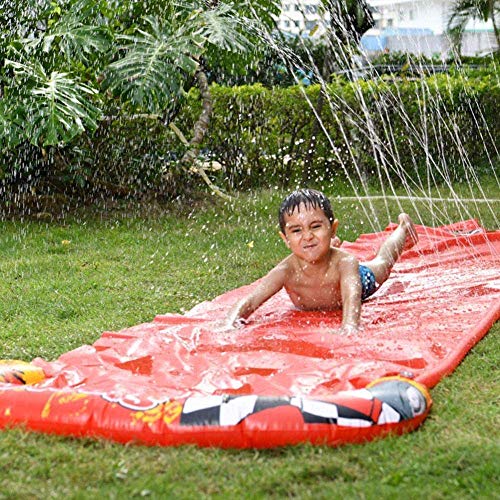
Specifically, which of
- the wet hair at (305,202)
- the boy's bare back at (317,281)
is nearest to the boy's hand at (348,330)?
the boy's bare back at (317,281)

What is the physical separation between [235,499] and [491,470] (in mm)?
790

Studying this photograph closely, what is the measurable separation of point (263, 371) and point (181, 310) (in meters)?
1.54

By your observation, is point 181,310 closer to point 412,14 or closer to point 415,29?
point 415,29

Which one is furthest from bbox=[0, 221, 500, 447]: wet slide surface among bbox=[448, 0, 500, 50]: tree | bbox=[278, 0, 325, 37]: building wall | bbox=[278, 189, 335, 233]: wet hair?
bbox=[448, 0, 500, 50]: tree

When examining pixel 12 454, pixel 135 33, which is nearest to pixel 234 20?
pixel 135 33

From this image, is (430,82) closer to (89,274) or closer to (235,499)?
(89,274)

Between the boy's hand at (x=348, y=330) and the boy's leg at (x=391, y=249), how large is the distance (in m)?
0.88

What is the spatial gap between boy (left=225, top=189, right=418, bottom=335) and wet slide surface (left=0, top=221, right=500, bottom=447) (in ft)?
0.32

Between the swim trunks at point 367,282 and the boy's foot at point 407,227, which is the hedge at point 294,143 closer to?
the boy's foot at point 407,227

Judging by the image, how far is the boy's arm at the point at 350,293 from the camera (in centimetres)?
441

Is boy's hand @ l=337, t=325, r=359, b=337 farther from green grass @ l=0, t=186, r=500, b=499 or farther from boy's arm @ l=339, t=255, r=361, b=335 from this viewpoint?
green grass @ l=0, t=186, r=500, b=499

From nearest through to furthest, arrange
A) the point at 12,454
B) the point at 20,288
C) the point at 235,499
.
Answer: the point at 235,499, the point at 12,454, the point at 20,288

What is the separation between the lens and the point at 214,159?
9.70 meters

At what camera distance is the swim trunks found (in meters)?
5.04
